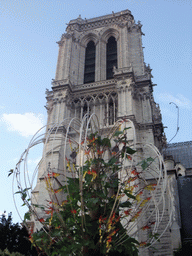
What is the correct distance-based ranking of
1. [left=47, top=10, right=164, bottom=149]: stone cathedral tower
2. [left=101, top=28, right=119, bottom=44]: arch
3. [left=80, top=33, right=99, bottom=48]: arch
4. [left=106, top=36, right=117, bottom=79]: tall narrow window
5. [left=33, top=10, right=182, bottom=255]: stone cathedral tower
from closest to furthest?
[left=33, top=10, right=182, bottom=255]: stone cathedral tower → [left=47, top=10, right=164, bottom=149]: stone cathedral tower → [left=106, top=36, right=117, bottom=79]: tall narrow window → [left=101, top=28, right=119, bottom=44]: arch → [left=80, top=33, right=99, bottom=48]: arch

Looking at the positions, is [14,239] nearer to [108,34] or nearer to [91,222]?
[91,222]

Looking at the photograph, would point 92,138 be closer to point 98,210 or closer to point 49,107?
point 98,210

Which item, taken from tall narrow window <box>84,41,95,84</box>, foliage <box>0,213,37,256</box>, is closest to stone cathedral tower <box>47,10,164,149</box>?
tall narrow window <box>84,41,95,84</box>

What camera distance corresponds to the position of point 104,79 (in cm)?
2997

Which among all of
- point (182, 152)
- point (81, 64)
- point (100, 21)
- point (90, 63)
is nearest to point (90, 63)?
point (90, 63)

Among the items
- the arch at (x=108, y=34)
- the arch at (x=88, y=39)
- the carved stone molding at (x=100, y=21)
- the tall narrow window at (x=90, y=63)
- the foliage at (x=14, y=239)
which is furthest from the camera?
the carved stone molding at (x=100, y=21)

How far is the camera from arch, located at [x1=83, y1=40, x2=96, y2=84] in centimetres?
3134

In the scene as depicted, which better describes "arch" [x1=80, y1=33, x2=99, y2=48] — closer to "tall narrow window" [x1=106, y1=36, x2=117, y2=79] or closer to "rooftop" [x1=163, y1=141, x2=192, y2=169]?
"tall narrow window" [x1=106, y1=36, x2=117, y2=79]

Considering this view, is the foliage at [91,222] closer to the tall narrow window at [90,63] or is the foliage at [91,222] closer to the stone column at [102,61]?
the stone column at [102,61]

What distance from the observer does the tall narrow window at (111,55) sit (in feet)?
102

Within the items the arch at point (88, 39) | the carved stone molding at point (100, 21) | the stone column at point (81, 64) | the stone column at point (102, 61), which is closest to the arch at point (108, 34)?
the stone column at point (102, 61)

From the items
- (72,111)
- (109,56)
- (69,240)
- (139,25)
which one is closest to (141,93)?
(72,111)

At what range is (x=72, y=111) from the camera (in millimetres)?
27156

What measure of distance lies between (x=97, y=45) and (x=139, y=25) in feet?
17.1
